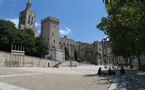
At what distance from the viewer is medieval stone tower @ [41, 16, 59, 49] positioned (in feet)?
279

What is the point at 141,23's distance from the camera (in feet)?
46.6

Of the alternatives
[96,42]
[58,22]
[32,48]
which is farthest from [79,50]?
[32,48]

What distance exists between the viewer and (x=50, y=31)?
8575 centimetres

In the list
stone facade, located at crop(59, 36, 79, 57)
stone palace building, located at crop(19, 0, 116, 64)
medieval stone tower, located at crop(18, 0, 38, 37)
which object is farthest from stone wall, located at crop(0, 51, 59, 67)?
stone facade, located at crop(59, 36, 79, 57)

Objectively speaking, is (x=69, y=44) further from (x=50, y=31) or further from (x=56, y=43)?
(x=50, y=31)

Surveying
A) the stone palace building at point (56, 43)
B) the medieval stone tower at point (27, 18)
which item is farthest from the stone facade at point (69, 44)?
the medieval stone tower at point (27, 18)

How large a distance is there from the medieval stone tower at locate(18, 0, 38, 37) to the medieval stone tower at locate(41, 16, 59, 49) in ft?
44.1

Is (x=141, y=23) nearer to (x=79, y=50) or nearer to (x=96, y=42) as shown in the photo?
(x=96, y=42)

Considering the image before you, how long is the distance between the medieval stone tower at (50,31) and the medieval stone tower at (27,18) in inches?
529

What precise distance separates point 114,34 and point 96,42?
104m

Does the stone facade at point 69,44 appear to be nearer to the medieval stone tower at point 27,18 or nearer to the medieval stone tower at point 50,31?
the medieval stone tower at point 27,18

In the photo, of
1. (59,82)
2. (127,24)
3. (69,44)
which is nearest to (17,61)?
(59,82)

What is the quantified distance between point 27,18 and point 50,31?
25571mm

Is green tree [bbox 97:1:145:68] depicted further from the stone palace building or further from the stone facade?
the stone facade
